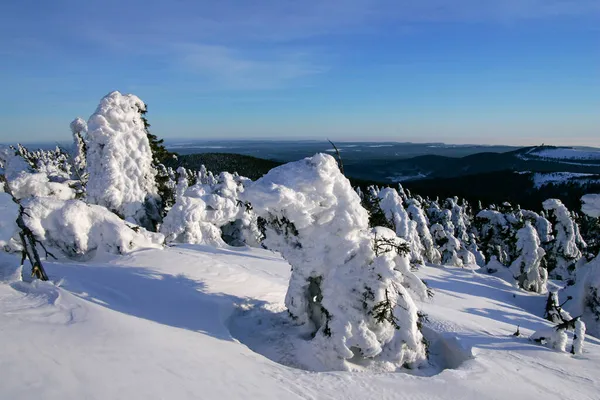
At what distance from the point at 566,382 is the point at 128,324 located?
411 inches

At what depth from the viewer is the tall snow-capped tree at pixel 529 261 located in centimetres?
2730

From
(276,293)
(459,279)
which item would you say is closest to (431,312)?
(276,293)

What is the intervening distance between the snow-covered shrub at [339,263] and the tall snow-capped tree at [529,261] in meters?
22.4

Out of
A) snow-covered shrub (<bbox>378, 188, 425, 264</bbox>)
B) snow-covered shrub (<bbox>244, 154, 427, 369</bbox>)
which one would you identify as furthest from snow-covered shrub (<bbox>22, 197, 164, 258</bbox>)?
snow-covered shrub (<bbox>378, 188, 425, 264</bbox>)

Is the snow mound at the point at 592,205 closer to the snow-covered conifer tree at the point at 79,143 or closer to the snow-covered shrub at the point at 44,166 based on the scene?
the snow-covered shrub at the point at 44,166

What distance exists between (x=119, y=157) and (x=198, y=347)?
50.7ft

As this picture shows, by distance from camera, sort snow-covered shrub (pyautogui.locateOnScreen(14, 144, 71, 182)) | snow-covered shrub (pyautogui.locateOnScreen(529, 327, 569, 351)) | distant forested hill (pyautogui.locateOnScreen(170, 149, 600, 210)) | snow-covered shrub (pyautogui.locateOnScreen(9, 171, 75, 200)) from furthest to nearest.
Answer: distant forested hill (pyautogui.locateOnScreen(170, 149, 600, 210)) < snow-covered shrub (pyautogui.locateOnScreen(14, 144, 71, 182)) < snow-covered shrub (pyautogui.locateOnScreen(9, 171, 75, 200)) < snow-covered shrub (pyautogui.locateOnScreen(529, 327, 569, 351))

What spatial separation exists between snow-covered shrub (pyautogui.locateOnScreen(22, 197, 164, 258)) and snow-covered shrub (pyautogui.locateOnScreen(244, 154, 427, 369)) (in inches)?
243

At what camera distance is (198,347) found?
7.35 metres

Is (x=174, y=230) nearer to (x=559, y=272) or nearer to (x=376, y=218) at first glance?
(x=376, y=218)

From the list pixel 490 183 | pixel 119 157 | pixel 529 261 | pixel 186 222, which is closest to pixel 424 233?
pixel 529 261

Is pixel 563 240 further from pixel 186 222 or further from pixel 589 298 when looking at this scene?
pixel 186 222

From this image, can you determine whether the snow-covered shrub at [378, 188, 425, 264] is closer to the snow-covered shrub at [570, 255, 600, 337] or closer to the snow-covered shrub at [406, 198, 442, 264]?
the snow-covered shrub at [406, 198, 442, 264]

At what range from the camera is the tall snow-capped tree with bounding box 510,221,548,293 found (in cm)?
2730
